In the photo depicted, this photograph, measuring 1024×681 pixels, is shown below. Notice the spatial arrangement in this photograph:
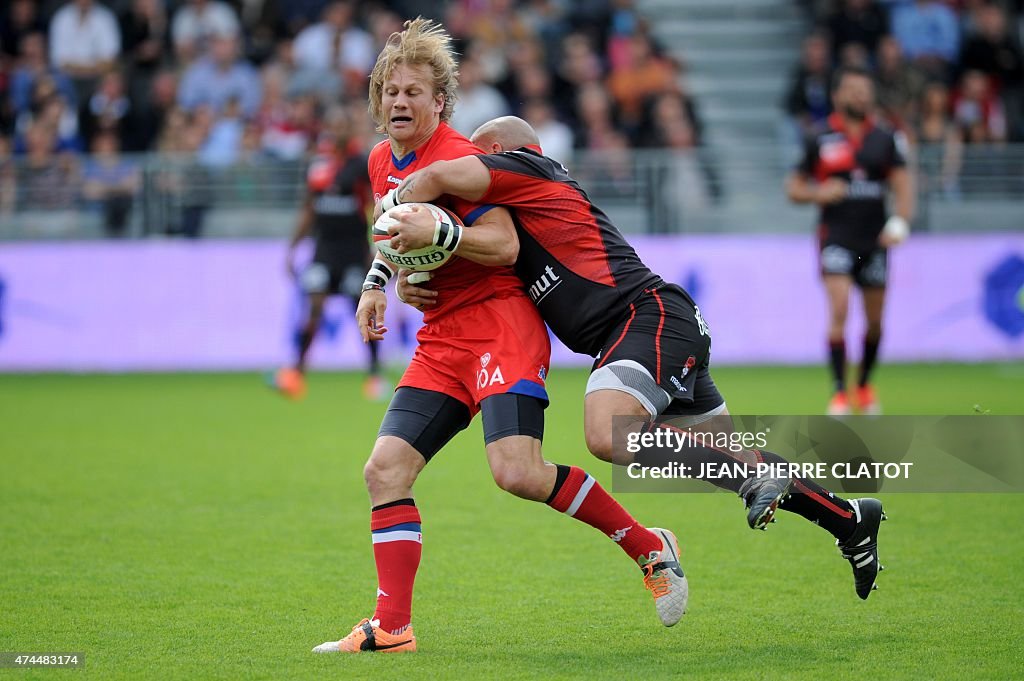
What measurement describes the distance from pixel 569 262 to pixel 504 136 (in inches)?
23.1

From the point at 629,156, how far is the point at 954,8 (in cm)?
708

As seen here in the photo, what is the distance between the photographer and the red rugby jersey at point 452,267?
17.4 feet

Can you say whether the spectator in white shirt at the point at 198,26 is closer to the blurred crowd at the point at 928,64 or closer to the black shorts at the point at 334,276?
the black shorts at the point at 334,276

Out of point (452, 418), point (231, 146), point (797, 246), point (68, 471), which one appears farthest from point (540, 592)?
point (231, 146)

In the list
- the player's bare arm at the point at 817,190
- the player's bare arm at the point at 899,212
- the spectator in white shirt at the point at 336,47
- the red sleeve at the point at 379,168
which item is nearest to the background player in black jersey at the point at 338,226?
the player's bare arm at the point at 817,190

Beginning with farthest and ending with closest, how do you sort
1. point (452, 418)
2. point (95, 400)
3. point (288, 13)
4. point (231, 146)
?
point (288, 13), point (231, 146), point (95, 400), point (452, 418)

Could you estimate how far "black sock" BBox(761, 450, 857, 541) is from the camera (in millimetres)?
5192

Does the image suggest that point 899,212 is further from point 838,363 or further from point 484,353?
point 484,353

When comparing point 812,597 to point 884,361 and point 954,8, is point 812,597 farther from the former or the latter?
point 954,8

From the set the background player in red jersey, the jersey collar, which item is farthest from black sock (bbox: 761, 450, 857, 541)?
the jersey collar

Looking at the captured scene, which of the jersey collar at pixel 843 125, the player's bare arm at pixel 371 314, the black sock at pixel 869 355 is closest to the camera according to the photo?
the player's bare arm at pixel 371 314

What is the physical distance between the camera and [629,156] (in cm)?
1642

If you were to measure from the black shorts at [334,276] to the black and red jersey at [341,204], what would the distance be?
2.5 inches

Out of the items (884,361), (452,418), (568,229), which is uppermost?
(568,229)
